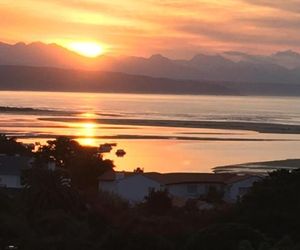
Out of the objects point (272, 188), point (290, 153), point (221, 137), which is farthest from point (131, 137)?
point (272, 188)

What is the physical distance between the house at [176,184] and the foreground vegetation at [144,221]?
2833mm

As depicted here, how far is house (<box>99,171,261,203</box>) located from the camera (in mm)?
32156

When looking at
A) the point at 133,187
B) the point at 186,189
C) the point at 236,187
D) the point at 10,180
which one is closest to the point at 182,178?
the point at 186,189

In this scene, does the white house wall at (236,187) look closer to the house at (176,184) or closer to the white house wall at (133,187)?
the house at (176,184)

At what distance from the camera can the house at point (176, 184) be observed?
105 ft

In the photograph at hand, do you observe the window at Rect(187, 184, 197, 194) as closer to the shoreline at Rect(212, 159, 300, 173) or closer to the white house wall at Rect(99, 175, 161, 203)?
the white house wall at Rect(99, 175, 161, 203)

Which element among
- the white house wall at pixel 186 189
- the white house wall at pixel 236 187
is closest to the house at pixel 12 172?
the white house wall at pixel 186 189

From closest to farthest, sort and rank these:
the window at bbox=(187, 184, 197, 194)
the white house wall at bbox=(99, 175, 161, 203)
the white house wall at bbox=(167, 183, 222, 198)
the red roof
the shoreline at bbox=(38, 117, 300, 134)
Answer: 1. the white house wall at bbox=(99, 175, 161, 203)
2. the red roof
3. the white house wall at bbox=(167, 183, 222, 198)
4. the window at bbox=(187, 184, 197, 194)
5. the shoreline at bbox=(38, 117, 300, 134)

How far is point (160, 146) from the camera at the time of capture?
5722 cm

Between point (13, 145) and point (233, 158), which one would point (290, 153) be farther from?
point (13, 145)

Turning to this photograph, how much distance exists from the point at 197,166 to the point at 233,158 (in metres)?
5.56

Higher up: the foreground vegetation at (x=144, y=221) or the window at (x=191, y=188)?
the foreground vegetation at (x=144, y=221)

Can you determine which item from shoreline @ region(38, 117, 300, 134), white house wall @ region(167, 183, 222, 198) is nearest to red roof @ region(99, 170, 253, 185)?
white house wall @ region(167, 183, 222, 198)

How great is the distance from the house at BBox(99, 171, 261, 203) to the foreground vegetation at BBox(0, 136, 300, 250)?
2833mm
